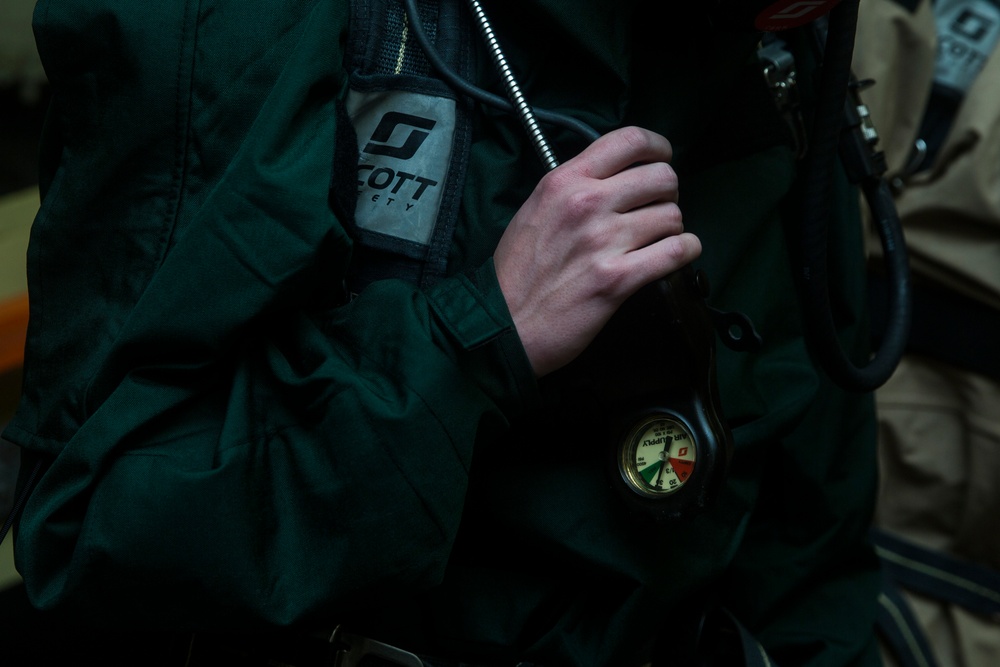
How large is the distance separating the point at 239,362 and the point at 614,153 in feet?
1.07

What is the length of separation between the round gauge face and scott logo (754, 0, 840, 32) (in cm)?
31

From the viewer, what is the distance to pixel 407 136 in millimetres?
783

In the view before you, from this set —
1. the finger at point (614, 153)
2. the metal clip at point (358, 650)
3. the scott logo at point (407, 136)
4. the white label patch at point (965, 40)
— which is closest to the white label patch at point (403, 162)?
the scott logo at point (407, 136)

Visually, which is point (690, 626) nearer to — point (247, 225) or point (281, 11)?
point (247, 225)

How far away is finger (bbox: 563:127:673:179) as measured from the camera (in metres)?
0.72

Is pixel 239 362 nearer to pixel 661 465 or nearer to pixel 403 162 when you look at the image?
pixel 403 162

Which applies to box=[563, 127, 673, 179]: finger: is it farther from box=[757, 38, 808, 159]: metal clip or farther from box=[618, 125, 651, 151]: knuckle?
box=[757, 38, 808, 159]: metal clip

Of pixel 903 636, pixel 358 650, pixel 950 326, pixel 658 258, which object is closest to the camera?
pixel 658 258

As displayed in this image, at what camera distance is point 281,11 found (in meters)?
0.75

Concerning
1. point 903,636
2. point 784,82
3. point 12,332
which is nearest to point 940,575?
point 903,636

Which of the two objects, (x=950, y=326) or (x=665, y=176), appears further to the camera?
(x=950, y=326)

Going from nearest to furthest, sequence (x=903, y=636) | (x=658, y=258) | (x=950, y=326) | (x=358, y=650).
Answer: (x=658, y=258) < (x=358, y=650) < (x=903, y=636) < (x=950, y=326)

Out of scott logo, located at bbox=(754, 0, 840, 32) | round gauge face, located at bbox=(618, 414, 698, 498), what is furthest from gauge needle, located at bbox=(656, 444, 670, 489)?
scott logo, located at bbox=(754, 0, 840, 32)

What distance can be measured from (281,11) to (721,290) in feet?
1.52
